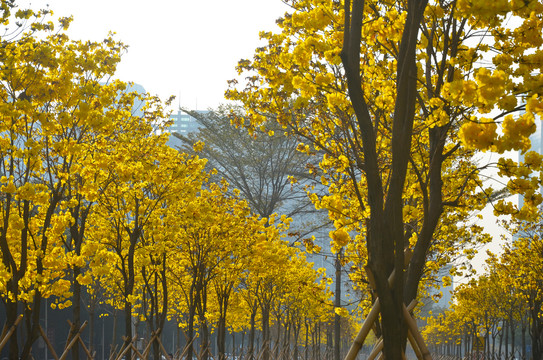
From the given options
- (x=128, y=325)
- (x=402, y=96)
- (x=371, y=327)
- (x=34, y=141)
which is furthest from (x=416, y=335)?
(x=128, y=325)

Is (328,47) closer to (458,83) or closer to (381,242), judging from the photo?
(458,83)

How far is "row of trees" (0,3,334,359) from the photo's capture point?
7184 millimetres

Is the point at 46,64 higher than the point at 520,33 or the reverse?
higher

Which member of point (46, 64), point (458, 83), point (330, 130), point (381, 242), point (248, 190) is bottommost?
point (381, 242)

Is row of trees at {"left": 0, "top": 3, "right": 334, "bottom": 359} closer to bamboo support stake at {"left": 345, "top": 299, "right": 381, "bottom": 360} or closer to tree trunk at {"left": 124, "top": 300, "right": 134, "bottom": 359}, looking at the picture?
tree trunk at {"left": 124, "top": 300, "right": 134, "bottom": 359}

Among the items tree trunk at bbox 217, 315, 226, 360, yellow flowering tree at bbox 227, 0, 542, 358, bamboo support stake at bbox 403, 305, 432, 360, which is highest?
yellow flowering tree at bbox 227, 0, 542, 358

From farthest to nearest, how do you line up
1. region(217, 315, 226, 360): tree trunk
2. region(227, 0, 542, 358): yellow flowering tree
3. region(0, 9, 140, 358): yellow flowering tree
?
region(217, 315, 226, 360): tree trunk
region(0, 9, 140, 358): yellow flowering tree
region(227, 0, 542, 358): yellow flowering tree

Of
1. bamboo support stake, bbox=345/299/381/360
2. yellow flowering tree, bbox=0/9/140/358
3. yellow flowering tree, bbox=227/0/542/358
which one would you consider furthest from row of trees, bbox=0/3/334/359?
bamboo support stake, bbox=345/299/381/360

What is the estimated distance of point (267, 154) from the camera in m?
25.9

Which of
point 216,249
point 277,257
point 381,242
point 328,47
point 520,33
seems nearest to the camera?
point 381,242

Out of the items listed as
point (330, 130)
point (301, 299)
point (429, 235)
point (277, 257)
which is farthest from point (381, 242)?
point (301, 299)

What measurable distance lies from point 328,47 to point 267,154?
2034 centimetres

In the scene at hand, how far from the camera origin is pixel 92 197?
8375 mm

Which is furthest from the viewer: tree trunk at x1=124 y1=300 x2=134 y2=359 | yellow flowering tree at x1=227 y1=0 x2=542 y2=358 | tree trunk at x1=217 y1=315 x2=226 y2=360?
tree trunk at x1=217 y1=315 x2=226 y2=360
